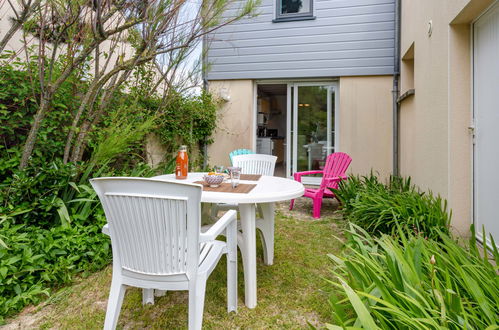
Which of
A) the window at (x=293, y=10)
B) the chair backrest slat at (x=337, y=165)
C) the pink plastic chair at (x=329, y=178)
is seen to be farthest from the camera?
the window at (x=293, y=10)

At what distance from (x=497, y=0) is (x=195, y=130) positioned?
4.77 meters

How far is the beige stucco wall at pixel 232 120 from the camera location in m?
6.15

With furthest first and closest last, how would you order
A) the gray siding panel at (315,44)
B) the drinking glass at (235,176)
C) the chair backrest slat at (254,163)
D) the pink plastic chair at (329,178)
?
the gray siding panel at (315,44) → the pink plastic chair at (329,178) → the chair backrest slat at (254,163) → the drinking glass at (235,176)

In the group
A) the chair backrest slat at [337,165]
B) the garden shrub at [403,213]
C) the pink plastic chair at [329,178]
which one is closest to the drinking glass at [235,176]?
the garden shrub at [403,213]

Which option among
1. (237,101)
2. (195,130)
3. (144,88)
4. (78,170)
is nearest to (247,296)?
(78,170)

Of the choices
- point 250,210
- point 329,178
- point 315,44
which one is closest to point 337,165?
point 329,178

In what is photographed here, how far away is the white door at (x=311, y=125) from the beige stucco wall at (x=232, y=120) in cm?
84

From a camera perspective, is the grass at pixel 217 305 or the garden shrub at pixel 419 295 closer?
the garden shrub at pixel 419 295

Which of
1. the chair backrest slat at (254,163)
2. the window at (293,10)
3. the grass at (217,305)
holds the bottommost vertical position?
the grass at (217,305)

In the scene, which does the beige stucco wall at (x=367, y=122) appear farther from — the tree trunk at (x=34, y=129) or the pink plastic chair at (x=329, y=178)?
the tree trunk at (x=34, y=129)

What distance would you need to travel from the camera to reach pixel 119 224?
4.54 feet

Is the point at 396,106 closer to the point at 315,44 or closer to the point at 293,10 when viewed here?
the point at 315,44

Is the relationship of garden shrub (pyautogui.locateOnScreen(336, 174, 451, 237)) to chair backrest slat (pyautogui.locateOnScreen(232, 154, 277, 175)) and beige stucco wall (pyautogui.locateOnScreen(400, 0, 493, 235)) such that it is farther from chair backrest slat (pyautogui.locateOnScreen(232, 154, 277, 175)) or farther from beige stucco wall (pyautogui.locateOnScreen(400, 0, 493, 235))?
chair backrest slat (pyautogui.locateOnScreen(232, 154, 277, 175))

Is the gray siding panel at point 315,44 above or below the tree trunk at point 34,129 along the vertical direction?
above
